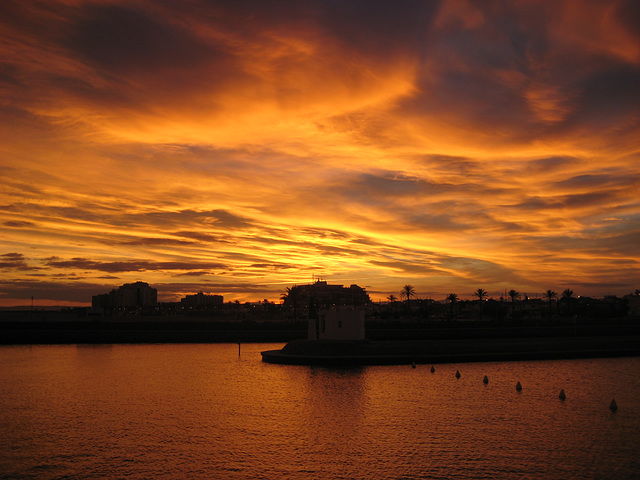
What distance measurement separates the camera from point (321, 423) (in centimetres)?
4103

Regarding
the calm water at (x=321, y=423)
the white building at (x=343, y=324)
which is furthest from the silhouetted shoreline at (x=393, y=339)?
the calm water at (x=321, y=423)

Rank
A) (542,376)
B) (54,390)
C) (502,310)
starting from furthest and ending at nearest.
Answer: (502,310) → (542,376) → (54,390)

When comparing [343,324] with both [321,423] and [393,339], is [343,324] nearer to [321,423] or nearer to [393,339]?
[393,339]

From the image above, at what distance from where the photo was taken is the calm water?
100ft

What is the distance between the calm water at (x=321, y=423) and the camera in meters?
30.6

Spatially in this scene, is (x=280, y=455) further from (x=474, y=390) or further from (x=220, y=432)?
(x=474, y=390)

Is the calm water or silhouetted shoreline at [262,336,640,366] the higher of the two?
silhouetted shoreline at [262,336,640,366]

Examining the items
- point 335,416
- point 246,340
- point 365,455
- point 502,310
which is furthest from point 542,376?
point 502,310

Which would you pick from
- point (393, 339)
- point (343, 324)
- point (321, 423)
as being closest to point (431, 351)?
point (343, 324)

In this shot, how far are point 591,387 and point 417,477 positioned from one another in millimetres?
35343

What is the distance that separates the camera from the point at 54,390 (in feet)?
190

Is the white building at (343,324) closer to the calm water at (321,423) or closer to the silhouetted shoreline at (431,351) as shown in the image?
Answer: the silhouetted shoreline at (431,351)

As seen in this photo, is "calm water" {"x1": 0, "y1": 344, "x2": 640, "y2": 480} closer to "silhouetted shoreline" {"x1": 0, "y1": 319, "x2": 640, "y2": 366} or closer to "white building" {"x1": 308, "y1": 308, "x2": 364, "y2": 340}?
"silhouetted shoreline" {"x1": 0, "y1": 319, "x2": 640, "y2": 366}

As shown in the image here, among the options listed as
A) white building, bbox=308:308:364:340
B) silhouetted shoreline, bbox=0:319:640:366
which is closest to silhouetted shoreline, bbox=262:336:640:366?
silhouetted shoreline, bbox=0:319:640:366
